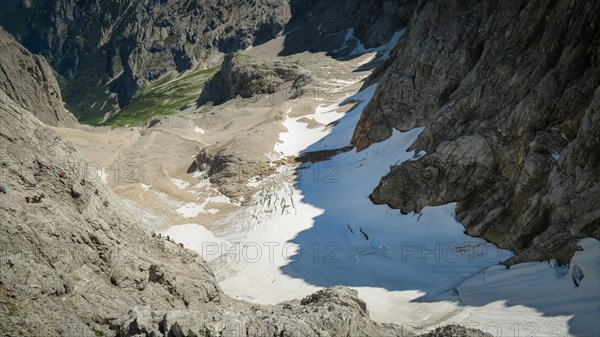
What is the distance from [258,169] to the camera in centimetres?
6512

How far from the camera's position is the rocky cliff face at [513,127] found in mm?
31953

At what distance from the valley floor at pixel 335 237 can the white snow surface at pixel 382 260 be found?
0.33 ft

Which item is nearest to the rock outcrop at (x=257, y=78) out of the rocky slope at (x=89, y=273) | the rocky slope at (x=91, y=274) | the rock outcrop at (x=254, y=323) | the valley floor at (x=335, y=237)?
the valley floor at (x=335, y=237)

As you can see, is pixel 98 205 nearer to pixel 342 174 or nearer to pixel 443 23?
pixel 342 174

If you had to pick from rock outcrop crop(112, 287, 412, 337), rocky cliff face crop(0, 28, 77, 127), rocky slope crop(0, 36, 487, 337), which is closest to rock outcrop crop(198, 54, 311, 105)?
rocky cliff face crop(0, 28, 77, 127)

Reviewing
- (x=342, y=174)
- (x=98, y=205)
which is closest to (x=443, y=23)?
(x=342, y=174)

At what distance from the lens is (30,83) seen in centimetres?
8806

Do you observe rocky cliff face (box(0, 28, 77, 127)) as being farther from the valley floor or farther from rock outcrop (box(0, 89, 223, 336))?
rock outcrop (box(0, 89, 223, 336))

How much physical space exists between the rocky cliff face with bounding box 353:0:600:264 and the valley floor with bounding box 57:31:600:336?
6.32 ft

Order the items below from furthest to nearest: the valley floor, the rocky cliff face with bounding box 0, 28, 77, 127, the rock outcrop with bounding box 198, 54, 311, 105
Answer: the rock outcrop with bounding box 198, 54, 311, 105
the rocky cliff face with bounding box 0, 28, 77, 127
the valley floor

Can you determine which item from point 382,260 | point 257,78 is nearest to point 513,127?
point 382,260

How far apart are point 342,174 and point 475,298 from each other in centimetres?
3150

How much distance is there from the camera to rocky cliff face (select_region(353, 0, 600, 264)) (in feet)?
105

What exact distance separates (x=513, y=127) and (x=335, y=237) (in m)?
18.1
